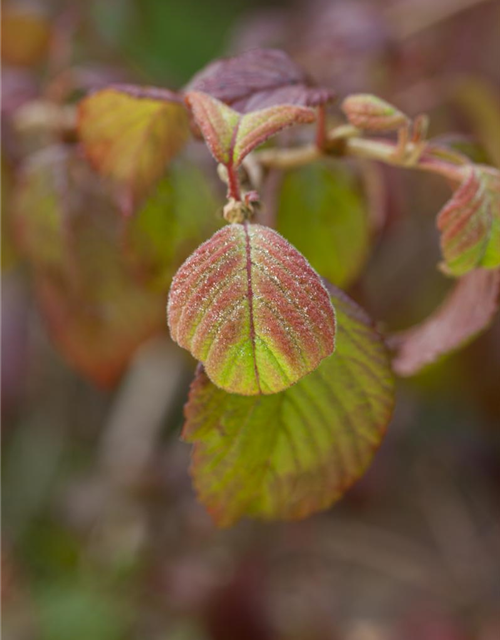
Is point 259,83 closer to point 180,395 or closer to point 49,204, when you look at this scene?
point 49,204

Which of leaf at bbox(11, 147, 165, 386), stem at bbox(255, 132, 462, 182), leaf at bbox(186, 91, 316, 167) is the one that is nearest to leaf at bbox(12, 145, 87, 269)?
leaf at bbox(11, 147, 165, 386)

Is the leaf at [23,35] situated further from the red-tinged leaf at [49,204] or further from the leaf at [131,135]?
the leaf at [131,135]

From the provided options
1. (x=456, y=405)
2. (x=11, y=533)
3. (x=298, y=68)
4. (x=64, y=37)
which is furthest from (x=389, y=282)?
(x=11, y=533)

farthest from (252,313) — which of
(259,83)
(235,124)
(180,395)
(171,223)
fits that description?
(180,395)

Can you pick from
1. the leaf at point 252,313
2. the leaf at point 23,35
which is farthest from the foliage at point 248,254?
the leaf at point 23,35

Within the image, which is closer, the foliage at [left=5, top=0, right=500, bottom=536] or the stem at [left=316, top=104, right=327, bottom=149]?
the foliage at [left=5, top=0, right=500, bottom=536]

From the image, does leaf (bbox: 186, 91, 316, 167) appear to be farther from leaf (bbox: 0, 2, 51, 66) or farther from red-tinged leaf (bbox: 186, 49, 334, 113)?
leaf (bbox: 0, 2, 51, 66)
